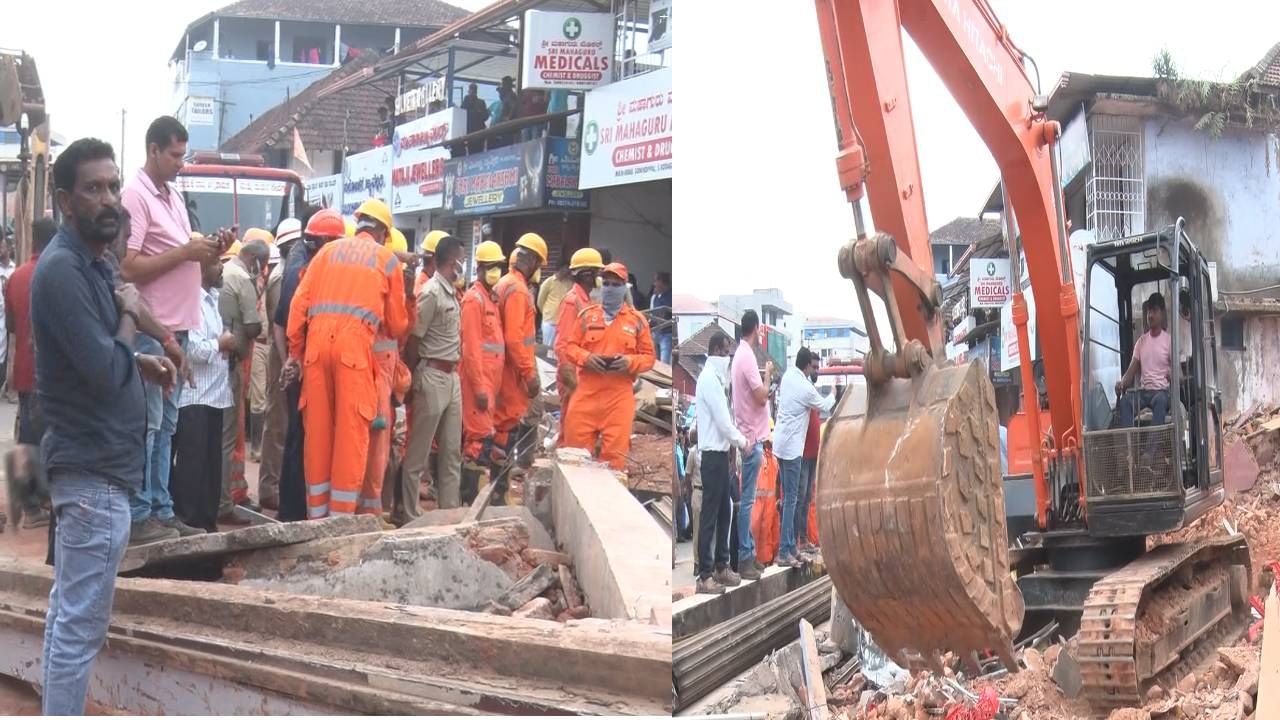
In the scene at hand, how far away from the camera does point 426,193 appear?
3279mm

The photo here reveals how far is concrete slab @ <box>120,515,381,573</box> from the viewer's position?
303 cm

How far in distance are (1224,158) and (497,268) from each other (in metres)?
2.51

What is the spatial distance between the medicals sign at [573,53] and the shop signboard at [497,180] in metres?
0.17

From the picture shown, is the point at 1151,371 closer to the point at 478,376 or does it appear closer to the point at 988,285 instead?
the point at 988,285

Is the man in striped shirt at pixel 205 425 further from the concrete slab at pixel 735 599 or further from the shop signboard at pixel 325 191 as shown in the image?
the concrete slab at pixel 735 599

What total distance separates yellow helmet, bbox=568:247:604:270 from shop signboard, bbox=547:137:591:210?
5.9 inches

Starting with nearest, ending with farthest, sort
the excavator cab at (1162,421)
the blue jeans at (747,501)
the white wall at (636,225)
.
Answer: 1. the white wall at (636,225)
2. the blue jeans at (747,501)
3. the excavator cab at (1162,421)

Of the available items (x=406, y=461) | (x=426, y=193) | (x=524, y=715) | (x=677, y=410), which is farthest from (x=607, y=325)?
(x=524, y=715)

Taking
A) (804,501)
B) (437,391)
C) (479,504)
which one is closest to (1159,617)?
(804,501)

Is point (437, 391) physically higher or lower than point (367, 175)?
lower

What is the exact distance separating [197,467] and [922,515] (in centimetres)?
203

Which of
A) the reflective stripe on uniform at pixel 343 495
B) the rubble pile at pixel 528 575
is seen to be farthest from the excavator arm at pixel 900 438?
the reflective stripe on uniform at pixel 343 495

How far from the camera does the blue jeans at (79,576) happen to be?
2.49 meters

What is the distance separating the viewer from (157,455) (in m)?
3.16
